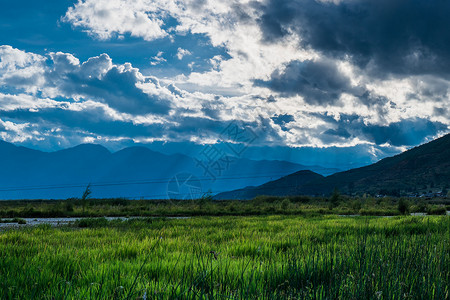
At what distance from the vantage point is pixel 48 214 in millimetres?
29281

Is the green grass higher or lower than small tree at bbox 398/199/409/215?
higher

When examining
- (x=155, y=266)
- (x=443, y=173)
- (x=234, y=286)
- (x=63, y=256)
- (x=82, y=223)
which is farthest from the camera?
(x=443, y=173)

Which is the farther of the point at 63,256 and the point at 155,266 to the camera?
the point at 63,256

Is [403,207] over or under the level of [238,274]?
under

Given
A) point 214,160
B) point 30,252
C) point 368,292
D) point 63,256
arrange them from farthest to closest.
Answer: point 214,160 < point 30,252 < point 63,256 < point 368,292

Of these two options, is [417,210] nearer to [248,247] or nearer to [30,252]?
[248,247]

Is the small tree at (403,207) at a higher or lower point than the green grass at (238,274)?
lower

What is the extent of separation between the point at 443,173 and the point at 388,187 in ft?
110

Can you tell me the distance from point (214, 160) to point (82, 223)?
107 ft

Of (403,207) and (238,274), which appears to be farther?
(403,207)

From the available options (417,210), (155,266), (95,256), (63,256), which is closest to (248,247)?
(155,266)

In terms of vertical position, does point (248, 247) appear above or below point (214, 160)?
below

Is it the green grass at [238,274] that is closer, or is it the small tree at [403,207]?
the green grass at [238,274]

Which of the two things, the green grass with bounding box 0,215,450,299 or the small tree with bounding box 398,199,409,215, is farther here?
the small tree with bounding box 398,199,409,215
